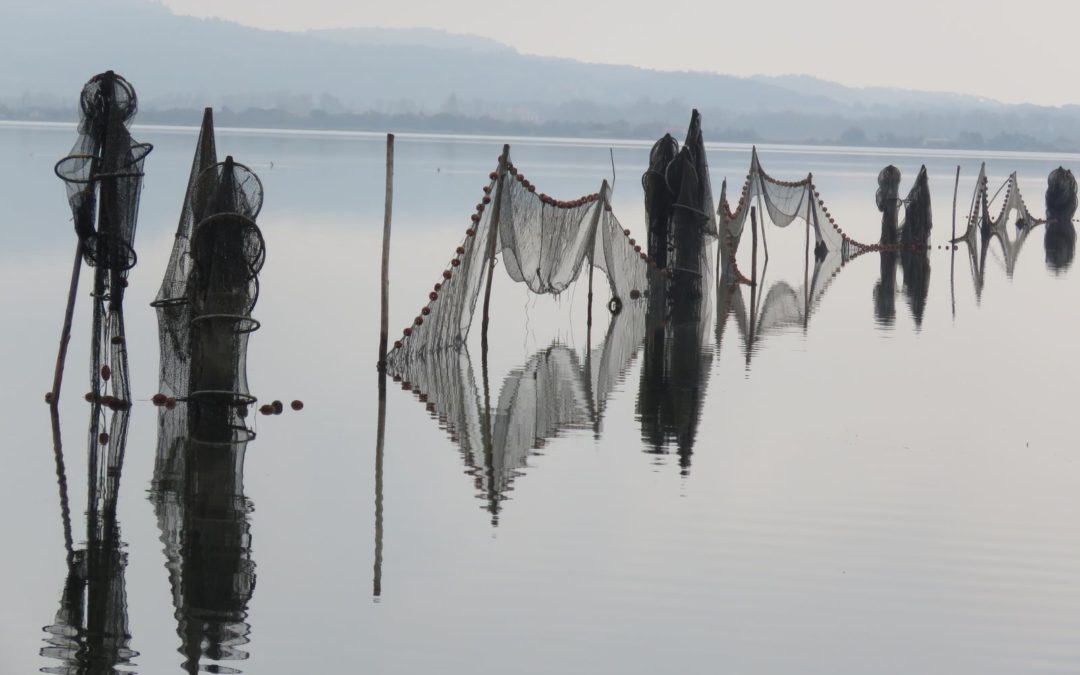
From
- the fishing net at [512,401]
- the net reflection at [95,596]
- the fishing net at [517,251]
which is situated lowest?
the net reflection at [95,596]

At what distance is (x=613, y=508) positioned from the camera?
12.4m

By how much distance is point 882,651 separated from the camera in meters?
9.23

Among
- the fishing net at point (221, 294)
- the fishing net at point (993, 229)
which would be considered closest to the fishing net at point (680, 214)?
the fishing net at point (221, 294)

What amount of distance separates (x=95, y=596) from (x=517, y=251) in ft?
37.7

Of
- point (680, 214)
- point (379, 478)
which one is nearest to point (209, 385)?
point (379, 478)

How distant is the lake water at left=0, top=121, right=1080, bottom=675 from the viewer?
30.4 feet

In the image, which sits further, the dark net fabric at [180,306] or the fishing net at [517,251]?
the fishing net at [517,251]

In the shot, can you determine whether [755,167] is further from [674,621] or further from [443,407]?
[674,621]

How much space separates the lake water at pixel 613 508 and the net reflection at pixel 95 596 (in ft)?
0.29

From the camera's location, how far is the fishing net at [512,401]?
46.4ft

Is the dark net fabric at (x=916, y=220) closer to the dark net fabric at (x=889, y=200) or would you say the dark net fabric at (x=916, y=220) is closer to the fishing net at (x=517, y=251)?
the dark net fabric at (x=889, y=200)

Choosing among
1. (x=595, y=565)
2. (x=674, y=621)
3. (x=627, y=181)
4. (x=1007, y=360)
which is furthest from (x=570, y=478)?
(x=627, y=181)

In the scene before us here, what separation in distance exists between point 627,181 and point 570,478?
2766 inches

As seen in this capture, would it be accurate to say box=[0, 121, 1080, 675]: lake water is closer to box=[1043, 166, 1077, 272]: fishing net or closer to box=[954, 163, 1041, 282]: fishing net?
box=[954, 163, 1041, 282]: fishing net
